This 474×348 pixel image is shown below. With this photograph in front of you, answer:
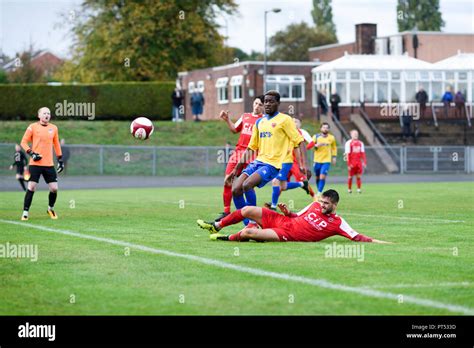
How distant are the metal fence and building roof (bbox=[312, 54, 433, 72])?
13090 millimetres

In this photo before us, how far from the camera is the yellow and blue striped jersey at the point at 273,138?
16172mm

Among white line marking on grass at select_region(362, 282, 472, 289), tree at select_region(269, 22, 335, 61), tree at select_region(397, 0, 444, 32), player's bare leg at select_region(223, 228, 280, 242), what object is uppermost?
tree at select_region(397, 0, 444, 32)

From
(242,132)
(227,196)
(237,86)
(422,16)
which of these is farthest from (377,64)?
(227,196)

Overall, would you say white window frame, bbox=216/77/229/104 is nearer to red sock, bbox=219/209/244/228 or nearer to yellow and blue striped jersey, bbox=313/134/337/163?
yellow and blue striped jersey, bbox=313/134/337/163

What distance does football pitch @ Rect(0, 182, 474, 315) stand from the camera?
29.9 feet

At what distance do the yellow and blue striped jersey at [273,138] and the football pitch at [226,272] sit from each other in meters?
1.49

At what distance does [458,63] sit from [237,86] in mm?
14333

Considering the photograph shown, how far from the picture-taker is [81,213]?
71.8 feet

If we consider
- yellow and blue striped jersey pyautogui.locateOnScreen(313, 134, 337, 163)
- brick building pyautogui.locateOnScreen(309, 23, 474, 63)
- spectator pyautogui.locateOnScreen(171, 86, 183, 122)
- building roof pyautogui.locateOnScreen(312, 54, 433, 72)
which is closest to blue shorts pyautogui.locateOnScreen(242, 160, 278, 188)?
yellow and blue striped jersey pyautogui.locateOnScreen(313, 134, 337, 163)

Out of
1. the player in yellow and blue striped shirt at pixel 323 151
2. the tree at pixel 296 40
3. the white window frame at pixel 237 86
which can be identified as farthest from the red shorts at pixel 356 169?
the tree at pixel 296 40

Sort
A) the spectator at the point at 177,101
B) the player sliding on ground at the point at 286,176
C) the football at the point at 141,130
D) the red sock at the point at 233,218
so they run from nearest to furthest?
the red sock at the point at 233,218 → the player sliding on ground at the point at 286,176 → the football at the point at 141,130 → the spectator at the point at 177,101

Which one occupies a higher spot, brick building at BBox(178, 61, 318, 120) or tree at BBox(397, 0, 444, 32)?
tree at BBox(397, 0, 444, 32)

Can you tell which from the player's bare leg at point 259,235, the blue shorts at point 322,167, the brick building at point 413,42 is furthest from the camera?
the brick building at point 413,42

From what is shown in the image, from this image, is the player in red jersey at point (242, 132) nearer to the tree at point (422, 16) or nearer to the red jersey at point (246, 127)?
the red jersey at point (246, 127)
